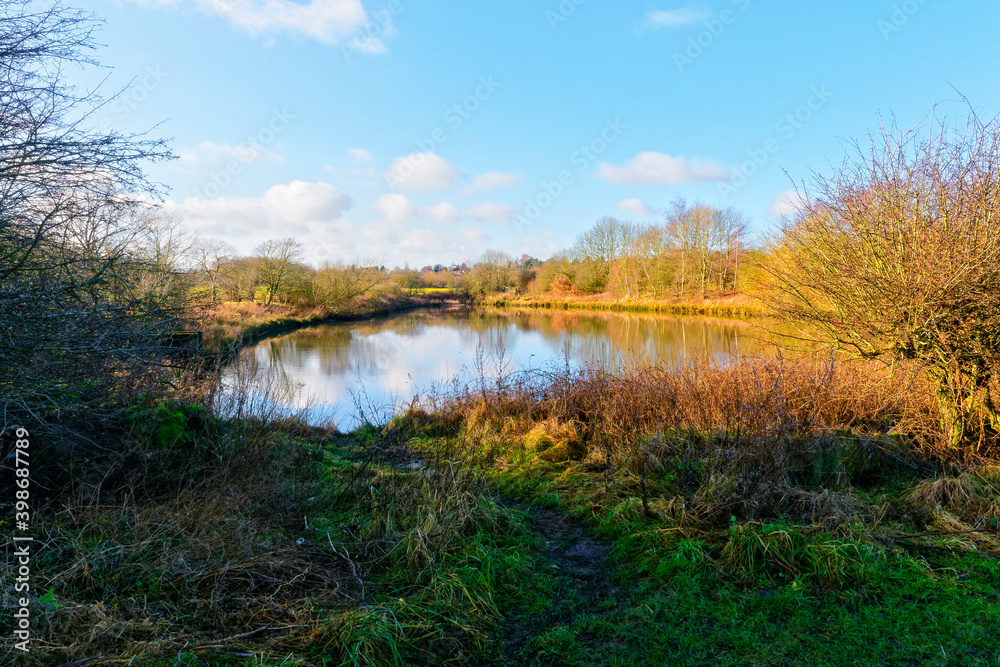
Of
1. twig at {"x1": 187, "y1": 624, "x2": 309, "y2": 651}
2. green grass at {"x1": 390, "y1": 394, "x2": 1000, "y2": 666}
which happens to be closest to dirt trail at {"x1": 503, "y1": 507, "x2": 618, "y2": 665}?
green grass at {"x1": 390, "y1": 394, "x2": 1000, "y2": 666}

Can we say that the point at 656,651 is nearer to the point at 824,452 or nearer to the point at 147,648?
the point at 147,648

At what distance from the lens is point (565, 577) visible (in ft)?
13.1

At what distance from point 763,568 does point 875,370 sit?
181 inches

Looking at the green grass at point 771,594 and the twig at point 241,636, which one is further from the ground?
the twig at point 241,636

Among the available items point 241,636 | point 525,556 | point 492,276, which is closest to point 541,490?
point 525,556

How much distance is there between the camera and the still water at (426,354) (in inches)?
414

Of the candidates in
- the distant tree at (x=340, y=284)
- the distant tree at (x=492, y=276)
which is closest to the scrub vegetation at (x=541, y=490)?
the distant tree at (x=340, y=284)

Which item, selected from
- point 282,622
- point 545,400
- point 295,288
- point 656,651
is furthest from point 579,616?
point 295,288

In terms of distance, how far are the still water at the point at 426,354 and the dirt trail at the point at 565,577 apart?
349cm

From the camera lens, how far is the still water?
10.5 metres

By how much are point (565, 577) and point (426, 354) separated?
62.1 ft

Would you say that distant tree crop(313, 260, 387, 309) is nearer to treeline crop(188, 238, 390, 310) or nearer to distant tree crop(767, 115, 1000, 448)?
treeline crop(188, 238, 390, 310)

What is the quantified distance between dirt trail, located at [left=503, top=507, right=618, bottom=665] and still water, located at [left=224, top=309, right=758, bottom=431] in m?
3.49

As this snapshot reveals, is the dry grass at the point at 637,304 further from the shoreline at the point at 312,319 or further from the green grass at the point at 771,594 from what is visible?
the green grass at the point at 771,594
